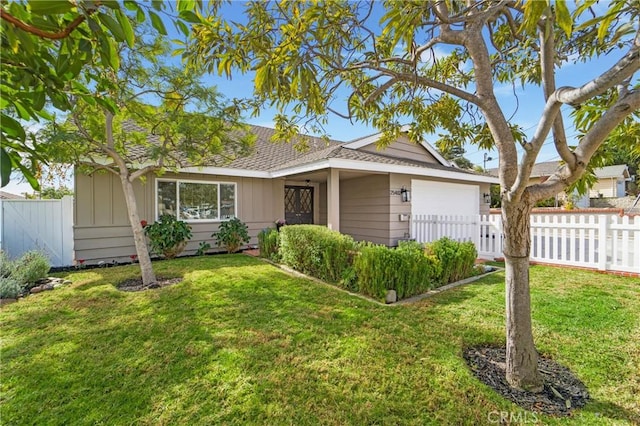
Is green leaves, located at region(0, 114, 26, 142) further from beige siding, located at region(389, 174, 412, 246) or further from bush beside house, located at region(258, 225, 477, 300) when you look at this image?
beige siding, located at region(389, 174, 412, 246)

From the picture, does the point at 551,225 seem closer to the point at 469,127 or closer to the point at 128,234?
the point at 469,127

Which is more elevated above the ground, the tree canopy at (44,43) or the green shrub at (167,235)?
the tree canopy at (44,43)

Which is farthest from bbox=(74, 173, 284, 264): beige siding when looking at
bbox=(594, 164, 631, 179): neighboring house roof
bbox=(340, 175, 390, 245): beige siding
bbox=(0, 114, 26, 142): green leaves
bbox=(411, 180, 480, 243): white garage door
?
bbox=(594, 164, 631, 179): neighboring house roof

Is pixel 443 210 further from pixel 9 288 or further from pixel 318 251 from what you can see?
pixel 9 288

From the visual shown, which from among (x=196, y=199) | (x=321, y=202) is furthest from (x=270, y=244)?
(x=321, y=202)

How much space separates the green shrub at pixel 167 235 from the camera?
8.00 meters

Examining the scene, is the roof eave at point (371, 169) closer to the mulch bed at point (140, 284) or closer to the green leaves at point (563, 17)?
the mulch bed at point (140, 284)

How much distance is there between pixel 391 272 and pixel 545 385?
2413 millimetres

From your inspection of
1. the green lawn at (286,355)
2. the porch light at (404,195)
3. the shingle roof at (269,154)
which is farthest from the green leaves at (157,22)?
the porch light at (404,195)

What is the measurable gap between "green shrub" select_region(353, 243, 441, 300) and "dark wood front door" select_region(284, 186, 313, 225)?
7.36 metres

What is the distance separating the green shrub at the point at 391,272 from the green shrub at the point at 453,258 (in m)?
0.66

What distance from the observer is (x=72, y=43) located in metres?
1.32

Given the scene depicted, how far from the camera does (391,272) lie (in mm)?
4707

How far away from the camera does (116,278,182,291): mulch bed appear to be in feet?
18.0
